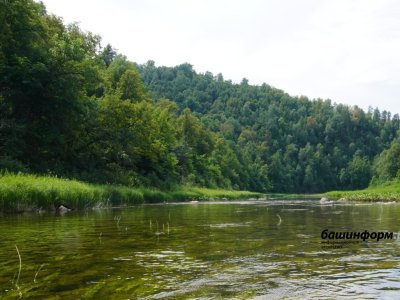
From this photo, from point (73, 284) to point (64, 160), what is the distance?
39645mm

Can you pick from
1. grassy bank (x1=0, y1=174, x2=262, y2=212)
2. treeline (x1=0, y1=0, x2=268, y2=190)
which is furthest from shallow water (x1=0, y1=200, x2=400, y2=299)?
treeline (x1=0, y1=0, x2=268, y2=190)

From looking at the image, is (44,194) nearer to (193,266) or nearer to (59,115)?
(193,266)

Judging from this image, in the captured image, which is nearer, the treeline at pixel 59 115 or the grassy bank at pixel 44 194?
the grassy bank at pixel 44 194

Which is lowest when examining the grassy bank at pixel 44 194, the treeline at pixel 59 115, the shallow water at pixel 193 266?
the shallow water at pixel 193 266

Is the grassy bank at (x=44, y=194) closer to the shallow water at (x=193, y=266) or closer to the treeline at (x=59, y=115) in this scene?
the treeline at (x=59, y=115)

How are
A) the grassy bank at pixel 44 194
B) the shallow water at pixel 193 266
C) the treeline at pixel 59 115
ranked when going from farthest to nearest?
the treeline at pixel 59 115 < the grassy bank at pixel 44 194 < the shallow water at pixel 193 266

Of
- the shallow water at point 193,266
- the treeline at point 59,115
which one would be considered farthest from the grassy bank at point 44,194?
the shallow water at point 193,266

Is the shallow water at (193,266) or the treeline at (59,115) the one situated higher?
the treeline at (59,115)

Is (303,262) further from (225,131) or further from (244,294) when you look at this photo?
(225,131)

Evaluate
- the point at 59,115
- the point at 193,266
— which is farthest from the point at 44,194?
the point at 59,115

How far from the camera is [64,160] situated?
45.2 m

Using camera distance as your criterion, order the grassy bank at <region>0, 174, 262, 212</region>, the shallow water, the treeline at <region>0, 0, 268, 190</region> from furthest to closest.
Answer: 1. the treeline at <region>0, 0, 268, 190</region>
2. the grassy bank at <region>0, 174, 262, 212</region>
3. the shallow water

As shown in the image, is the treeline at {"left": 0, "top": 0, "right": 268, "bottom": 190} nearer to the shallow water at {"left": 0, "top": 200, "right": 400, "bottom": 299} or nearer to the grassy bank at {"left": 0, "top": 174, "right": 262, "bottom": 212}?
the grassy bank at {"left": 0, "top": 174, "right": 262, "bottom": 212}

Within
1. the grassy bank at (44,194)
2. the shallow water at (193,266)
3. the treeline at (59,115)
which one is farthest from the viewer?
the treeline at (59,115)
